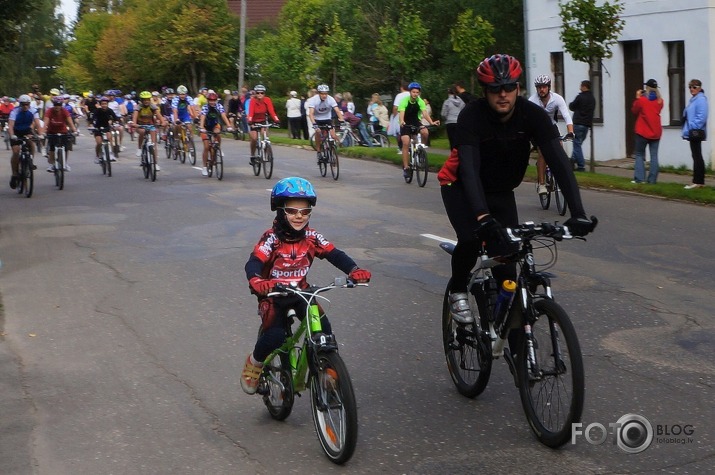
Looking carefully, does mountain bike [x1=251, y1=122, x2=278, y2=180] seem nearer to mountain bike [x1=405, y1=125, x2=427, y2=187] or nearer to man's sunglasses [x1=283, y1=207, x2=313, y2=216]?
mountain bike [x1=405, y1=125, x2=427, y2=187]

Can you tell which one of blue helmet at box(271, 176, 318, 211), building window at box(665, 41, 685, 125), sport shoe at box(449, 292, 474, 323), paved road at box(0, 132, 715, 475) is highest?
building window at box(665, 41, 685, 125)

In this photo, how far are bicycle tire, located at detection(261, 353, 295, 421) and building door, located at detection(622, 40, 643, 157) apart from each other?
22.6m

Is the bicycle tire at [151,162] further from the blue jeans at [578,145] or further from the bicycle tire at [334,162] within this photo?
the blue jeans at [578,145]

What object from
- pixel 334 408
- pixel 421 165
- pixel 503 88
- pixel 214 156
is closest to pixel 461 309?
pixel 334 408

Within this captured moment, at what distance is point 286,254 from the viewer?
20.2 ft

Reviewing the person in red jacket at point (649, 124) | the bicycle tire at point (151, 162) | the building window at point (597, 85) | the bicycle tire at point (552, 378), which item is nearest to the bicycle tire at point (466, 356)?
the bicycle tire at point (552, 378)

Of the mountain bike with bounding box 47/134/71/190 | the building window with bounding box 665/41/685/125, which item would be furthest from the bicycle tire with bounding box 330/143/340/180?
the building window with bounding box 665/41/685/125

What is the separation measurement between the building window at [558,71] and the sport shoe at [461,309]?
25615mm

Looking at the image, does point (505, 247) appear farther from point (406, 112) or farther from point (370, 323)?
point (406, 112)

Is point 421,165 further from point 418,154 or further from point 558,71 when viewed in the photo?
point 558,71

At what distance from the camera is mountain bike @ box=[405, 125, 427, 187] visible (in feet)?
67.2

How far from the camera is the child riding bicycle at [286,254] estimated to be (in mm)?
6023

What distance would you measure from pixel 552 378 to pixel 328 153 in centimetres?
1747

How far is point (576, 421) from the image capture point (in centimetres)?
540
